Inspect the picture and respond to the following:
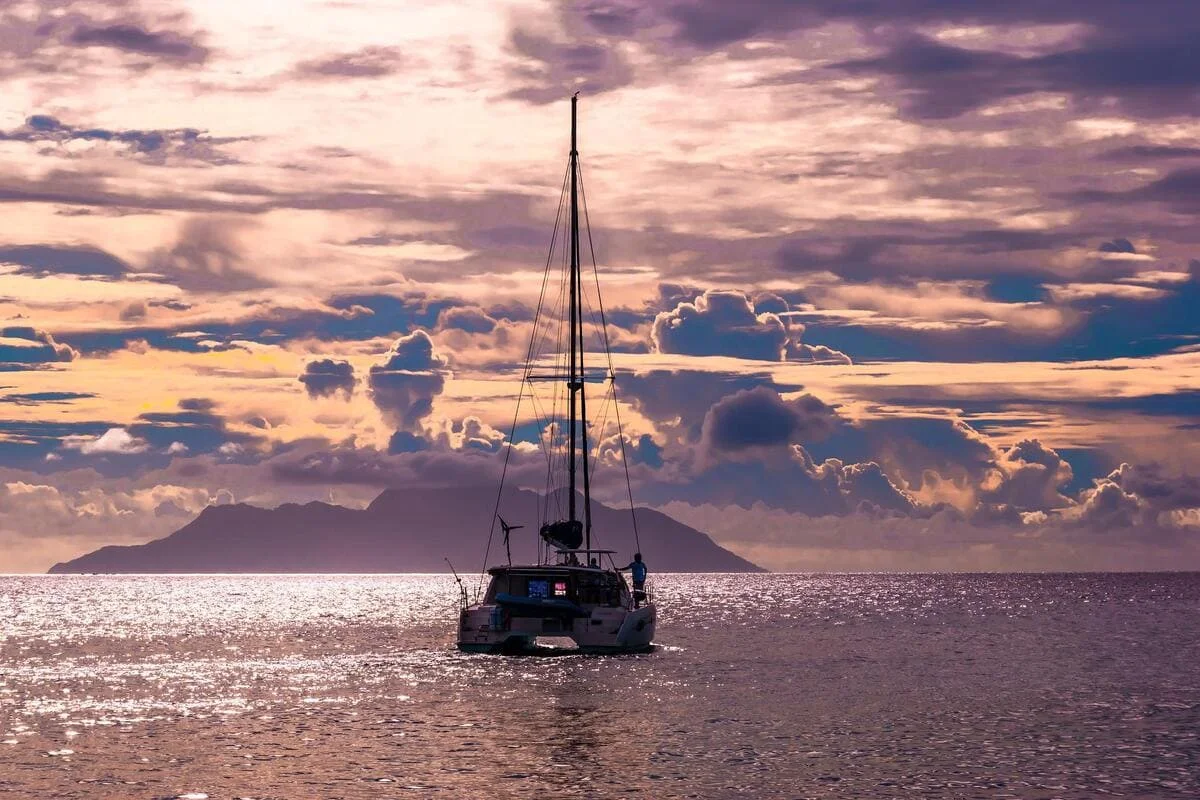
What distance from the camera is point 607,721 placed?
2126 inches

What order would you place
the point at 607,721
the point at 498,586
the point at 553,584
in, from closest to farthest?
the point at 607,721, the point at 553,584, the point at 498,586

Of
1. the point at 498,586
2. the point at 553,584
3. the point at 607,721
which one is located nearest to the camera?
the point at 607,721

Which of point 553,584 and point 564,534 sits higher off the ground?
point 564,534

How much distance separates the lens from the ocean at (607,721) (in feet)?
132

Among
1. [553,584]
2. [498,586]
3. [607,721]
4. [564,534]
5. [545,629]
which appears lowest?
[607,721]

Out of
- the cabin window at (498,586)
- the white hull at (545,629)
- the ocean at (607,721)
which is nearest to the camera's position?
the ocean at (607,721)

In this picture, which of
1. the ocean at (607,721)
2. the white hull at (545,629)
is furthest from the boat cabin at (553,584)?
the ocean at (607,721)

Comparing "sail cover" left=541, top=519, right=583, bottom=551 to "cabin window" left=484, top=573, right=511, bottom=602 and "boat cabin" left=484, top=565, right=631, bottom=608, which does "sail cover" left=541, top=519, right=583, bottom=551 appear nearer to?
"boat cabin" left=484, top=565, right=631, bottom=608

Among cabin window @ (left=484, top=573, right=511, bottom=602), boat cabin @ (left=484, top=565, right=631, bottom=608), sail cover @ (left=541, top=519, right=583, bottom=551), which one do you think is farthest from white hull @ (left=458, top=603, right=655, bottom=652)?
sail cover @ (left=541, top=519, right=583, bottom=551)

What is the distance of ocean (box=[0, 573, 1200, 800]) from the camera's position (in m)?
40.2

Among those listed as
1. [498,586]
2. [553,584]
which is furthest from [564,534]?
[498,586]

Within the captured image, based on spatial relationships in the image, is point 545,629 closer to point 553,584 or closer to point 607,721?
point 553,584

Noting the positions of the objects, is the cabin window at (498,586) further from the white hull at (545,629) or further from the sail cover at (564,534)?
the sail cover at (564,534)

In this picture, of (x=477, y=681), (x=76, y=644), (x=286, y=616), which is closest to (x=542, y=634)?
(x=477, y=681)
